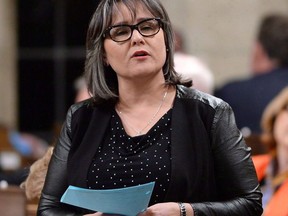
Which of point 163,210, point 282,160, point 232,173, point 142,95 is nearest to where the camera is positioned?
point 163,210

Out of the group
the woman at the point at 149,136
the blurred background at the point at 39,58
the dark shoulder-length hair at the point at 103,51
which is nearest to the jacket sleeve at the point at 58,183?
the woman at the point at 149,136

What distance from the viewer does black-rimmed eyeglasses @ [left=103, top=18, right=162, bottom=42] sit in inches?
151

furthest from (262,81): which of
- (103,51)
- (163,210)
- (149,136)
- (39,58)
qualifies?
(39,58)

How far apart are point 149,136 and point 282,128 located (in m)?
1.95

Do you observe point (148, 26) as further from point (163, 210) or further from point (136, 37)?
point (163, 210)

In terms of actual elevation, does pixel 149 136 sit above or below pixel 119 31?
below

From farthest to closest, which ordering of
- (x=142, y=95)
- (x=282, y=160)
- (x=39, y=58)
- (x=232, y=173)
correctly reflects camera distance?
(x=39, y=58)
(x=282, y=160)
(x=142, y=95)
(x=232, y=173)

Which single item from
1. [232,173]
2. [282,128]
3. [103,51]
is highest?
[103,51]

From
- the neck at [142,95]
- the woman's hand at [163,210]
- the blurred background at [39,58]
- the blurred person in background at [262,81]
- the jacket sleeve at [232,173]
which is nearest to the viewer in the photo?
the woman's hand at [163,210]

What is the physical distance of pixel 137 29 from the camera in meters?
3.82

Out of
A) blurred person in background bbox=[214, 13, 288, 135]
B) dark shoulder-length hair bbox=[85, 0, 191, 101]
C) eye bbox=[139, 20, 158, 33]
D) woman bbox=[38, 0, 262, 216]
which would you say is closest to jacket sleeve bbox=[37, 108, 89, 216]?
woman bbox=[38, 0, 262, 216]

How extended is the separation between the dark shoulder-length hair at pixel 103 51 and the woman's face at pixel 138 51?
0.07ft

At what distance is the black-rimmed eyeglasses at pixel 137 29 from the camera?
3826mm

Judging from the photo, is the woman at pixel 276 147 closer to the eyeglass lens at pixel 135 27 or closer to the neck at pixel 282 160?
the neck at pixel 282 160
